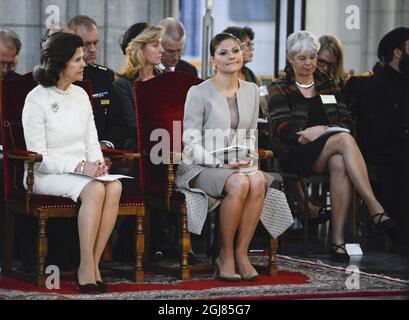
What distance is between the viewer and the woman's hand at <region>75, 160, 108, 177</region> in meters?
6.43

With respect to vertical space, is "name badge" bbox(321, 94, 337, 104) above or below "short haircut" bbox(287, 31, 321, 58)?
below

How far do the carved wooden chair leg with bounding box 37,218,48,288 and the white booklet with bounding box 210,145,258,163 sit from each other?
1126 mm

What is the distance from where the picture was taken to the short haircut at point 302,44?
26.2 feet

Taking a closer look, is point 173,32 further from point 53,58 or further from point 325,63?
point 53,58

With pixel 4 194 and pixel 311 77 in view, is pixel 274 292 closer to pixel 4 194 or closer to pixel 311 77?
pixel 4 194

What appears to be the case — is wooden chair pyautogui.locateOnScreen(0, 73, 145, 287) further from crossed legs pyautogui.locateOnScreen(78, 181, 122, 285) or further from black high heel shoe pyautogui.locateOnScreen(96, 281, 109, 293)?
black high heel shoe pyautogui.locateOnScreen(96, 281, 109, 293)

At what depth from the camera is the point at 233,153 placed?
22.5 ft

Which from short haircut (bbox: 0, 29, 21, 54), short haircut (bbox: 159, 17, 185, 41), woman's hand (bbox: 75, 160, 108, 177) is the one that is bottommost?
woman's hand (bbox: 75, 160, 108, 177)

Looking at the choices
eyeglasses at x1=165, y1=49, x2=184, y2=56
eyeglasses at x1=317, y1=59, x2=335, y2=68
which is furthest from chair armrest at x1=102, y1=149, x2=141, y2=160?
eyeglasses at x1=317, y1=59, x2=335, y2=68

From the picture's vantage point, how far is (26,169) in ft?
21.6

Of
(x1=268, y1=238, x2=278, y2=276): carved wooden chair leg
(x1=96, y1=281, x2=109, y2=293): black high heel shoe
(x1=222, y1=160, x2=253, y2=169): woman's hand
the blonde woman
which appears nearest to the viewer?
(x1=96, y1=281, x2=109, y2=293): black high heel shoe

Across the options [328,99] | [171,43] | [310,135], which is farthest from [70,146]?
[328,99]

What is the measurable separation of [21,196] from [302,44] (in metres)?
2.41

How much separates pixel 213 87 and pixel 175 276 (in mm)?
1140
